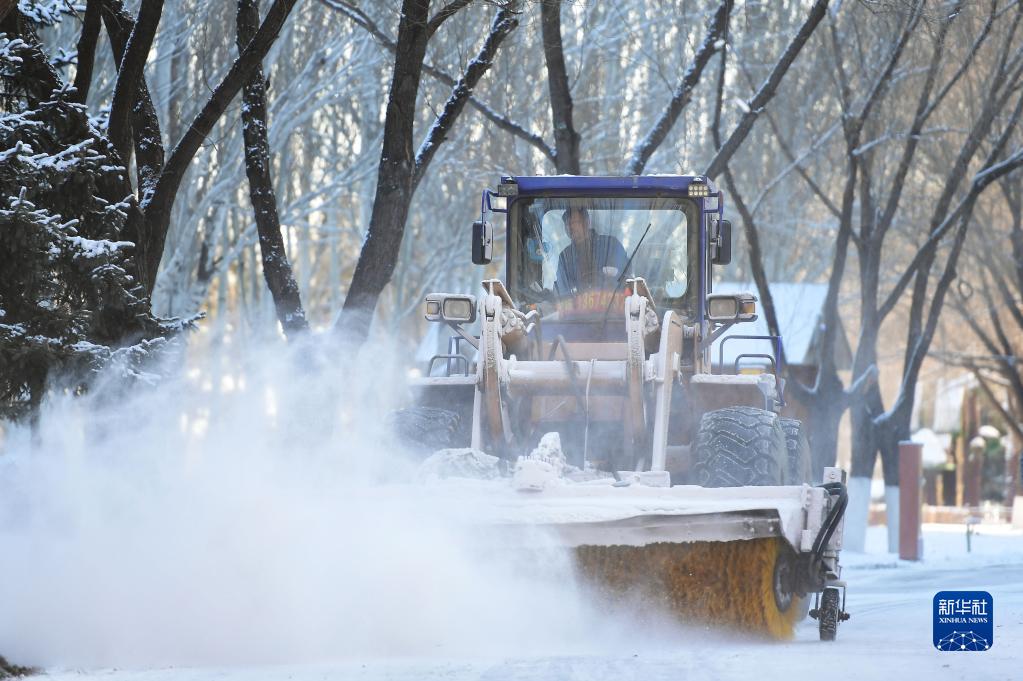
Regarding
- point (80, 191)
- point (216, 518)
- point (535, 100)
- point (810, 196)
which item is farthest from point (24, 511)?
point (810, 196)

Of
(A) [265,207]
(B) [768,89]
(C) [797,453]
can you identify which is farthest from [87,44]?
(B) [768,89]

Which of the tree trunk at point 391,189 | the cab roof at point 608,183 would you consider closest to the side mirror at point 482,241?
the cab roof at point 608,183

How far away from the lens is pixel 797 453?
972 centimetres

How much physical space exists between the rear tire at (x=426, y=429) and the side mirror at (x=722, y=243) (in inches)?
83.8

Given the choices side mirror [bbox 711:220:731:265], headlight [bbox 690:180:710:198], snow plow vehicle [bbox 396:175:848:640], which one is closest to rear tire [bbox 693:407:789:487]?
snow plow vehicle [bbox 396:175:848:640]

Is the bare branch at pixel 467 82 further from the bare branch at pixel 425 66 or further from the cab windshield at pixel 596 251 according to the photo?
the cab windshield at pixel 596 251

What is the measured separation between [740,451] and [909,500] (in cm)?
1326

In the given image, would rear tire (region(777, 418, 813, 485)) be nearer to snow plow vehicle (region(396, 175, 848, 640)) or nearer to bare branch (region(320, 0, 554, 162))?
snow plow vehicle (region(396, 175, 848, 640))

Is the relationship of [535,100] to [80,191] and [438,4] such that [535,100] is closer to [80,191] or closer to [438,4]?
[438,4]

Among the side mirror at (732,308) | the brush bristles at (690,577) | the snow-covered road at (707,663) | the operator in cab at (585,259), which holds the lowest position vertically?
the snow-covered road at (707,663)

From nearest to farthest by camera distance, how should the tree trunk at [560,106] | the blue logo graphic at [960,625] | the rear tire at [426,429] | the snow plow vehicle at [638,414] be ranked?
the snow plow vehicle at [638,414]
the blue logo graphic at [960,625]
the rear tire at [426,429]
the tree trunk at [560,106]

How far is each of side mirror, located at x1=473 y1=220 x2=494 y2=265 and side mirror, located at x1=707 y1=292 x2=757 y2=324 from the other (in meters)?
1.81

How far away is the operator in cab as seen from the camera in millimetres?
10391

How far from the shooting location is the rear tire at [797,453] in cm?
961
